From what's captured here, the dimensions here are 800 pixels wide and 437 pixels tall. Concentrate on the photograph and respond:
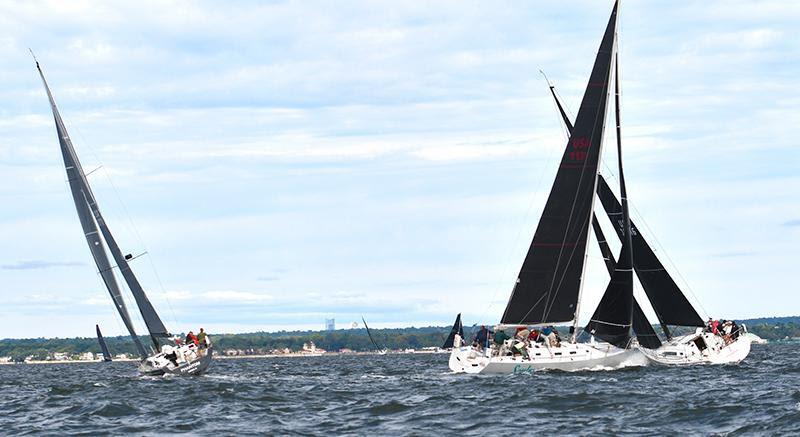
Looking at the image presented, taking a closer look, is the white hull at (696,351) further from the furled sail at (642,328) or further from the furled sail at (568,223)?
the furled sail at (568,223)

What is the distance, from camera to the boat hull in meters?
59.7

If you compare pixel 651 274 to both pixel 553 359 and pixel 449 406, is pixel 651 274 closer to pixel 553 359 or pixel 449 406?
pixel 553 359

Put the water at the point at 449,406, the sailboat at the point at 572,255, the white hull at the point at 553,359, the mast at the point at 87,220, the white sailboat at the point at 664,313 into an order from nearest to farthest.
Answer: the water at the point at 449,406
the white hull at the point at 553,359
the sailboat at the point at 572,255
the white sailboat at the point at 664,313
the mast at the point at 87,220

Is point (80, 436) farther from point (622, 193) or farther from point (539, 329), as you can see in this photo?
point (622, 193)

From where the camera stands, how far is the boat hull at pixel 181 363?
196 feet

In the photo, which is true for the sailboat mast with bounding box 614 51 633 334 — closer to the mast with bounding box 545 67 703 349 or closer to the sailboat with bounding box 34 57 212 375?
the mast with bounding box 545 67 703 349

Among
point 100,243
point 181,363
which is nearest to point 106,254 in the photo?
point 100,243

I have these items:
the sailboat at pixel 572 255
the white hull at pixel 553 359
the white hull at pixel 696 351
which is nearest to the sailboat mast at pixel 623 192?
the sailboat at pixel 572 255

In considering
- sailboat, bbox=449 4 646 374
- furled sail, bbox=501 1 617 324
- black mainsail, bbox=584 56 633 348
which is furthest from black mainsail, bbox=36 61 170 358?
black mainsail, bbox=584 56 633 348

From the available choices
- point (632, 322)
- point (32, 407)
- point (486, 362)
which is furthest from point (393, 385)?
point (32, 407)

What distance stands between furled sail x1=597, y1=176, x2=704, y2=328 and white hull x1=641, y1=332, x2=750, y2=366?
2.92 feet

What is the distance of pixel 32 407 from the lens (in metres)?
45.2

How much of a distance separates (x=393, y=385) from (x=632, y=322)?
11954 millimetres

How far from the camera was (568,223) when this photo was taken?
178 ft
